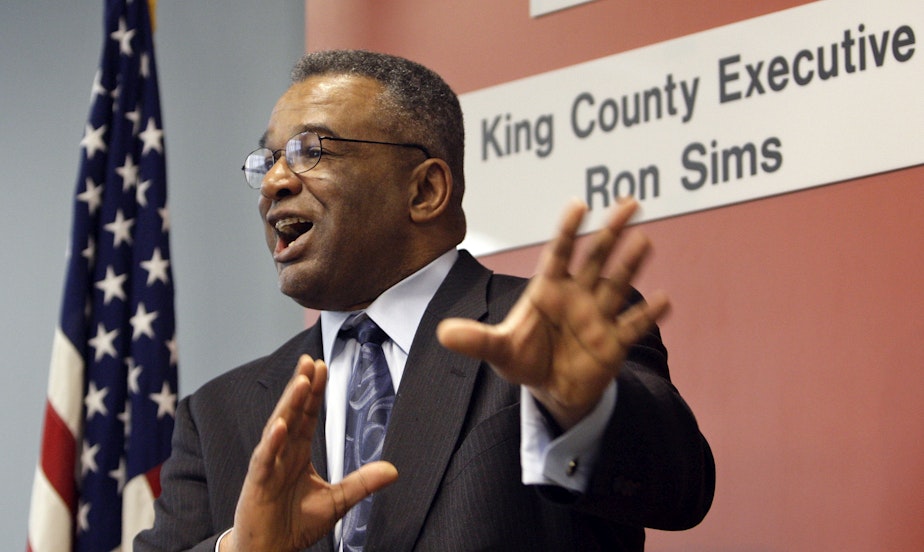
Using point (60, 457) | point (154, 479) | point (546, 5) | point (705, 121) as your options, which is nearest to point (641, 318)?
point (705, 121)

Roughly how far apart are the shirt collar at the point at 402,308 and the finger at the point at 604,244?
2.69ft

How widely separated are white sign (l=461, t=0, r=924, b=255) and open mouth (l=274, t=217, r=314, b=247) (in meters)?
0.84

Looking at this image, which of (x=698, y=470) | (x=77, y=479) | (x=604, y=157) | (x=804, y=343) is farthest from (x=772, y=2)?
(x=77, y=479)

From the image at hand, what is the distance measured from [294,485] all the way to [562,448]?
0.43 m

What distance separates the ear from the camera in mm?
2539

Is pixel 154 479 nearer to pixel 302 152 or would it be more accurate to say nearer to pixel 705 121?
pixel 302 152

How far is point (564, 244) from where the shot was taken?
1.54 meters

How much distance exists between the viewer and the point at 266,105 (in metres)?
3.82

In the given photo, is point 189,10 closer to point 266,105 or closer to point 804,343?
point 266,105

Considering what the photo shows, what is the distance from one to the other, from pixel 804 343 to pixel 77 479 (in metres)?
1.77

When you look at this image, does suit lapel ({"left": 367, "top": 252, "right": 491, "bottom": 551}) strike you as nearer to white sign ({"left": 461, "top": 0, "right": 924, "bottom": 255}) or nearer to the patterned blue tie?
the patterned blue tie

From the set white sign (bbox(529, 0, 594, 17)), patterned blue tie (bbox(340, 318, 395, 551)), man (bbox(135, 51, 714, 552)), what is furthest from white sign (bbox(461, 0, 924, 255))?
patterned blue tie (bbox(340, 318, 395, 551))

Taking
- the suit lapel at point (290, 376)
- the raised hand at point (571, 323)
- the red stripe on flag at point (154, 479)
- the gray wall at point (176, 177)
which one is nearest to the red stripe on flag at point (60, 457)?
the red stripe on flag at point (154, 479)

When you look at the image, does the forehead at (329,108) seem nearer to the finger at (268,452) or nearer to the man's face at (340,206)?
the man's face at (340,206)
